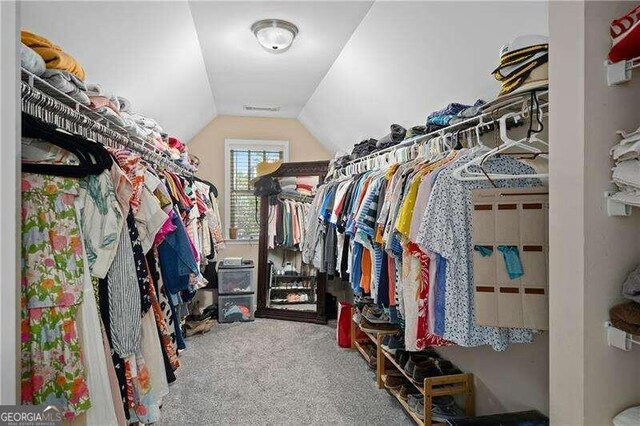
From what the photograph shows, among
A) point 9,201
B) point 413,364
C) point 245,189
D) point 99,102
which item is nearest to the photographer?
point 9,201

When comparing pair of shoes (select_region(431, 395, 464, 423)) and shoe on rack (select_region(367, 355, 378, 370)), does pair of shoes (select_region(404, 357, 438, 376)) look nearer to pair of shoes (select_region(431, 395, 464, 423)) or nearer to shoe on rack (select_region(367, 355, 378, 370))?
pair of shoes (select_region(431, 395, 464, 423))

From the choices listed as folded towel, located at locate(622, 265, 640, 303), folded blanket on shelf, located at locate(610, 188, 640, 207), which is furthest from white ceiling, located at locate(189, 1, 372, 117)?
folded towel, located at locate(622, 265, 640, 303)

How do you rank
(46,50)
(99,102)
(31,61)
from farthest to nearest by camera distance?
(99,102) < (46,50) < (31,61)

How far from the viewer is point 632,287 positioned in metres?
0.88

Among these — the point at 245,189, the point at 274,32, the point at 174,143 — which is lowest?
the point at 245,189

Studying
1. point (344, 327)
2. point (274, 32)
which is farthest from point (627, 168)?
point (344, 327)

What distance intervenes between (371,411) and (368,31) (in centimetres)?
243

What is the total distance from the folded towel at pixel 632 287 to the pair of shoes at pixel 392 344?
168cm

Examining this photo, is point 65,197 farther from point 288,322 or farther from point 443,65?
point 288,322

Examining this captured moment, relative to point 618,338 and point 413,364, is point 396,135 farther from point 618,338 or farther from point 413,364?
point 618,338

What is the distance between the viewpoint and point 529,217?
1153 mm

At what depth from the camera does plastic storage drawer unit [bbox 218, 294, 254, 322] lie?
4008 mm

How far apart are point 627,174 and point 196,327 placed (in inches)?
143

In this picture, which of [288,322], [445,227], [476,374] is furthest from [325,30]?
[288,322]
